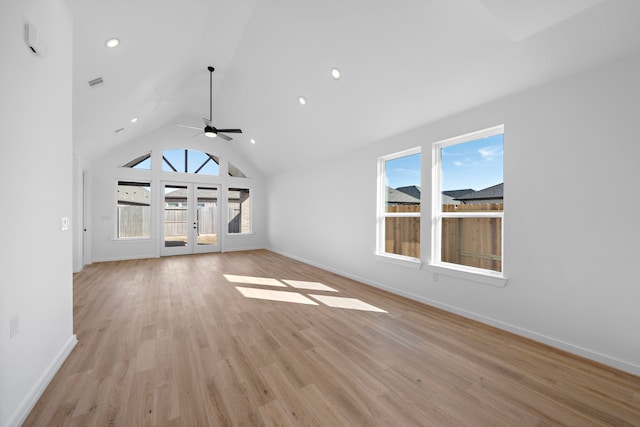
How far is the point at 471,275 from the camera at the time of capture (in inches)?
121

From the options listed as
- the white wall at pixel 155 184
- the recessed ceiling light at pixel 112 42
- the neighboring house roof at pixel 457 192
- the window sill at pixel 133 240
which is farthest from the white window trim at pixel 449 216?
the window sill at pixel 133 240

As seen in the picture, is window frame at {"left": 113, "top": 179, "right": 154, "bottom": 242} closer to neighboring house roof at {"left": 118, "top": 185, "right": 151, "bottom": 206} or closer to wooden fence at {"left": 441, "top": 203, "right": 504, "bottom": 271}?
neighboring house roof at {"left": 118, "top": 185, "right": 151, "bottom": 206}

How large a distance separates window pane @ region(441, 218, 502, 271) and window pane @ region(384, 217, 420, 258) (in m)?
0.48

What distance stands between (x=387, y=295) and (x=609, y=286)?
237 centimetres

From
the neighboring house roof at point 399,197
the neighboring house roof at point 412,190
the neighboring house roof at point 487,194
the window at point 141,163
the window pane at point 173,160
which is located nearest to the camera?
the neighboring house roof at point 487,194

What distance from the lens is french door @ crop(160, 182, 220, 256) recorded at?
Result: 7.43 meters

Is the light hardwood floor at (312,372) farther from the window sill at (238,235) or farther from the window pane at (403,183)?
the window sill at (238,235)

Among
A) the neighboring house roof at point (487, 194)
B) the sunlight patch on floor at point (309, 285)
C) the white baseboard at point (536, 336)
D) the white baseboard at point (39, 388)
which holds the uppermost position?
the neighboring house roof at point (487, 194)

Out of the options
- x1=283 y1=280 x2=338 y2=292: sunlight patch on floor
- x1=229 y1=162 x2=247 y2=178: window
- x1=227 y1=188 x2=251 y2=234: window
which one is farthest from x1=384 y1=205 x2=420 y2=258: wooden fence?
x1=229 y1=162 x2=247 y2=178: window

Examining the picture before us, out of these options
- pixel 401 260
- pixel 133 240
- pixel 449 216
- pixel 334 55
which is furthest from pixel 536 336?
pixel 133 240

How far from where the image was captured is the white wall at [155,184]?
6.48 m

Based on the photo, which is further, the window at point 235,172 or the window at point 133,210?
the window at point 235,172

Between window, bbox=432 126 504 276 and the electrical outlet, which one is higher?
window, bbox=432 126 504 276

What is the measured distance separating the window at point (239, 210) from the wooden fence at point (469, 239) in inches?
230
